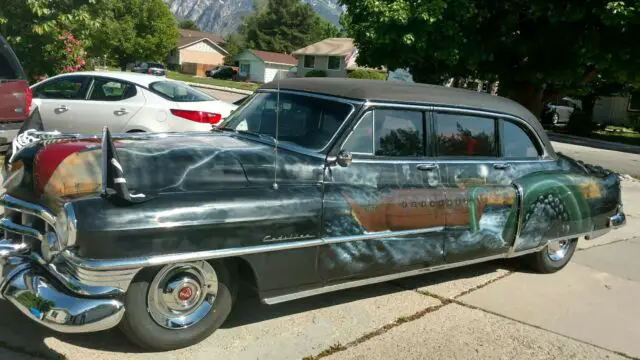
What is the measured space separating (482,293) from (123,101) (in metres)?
5.94

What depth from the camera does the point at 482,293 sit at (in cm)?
501

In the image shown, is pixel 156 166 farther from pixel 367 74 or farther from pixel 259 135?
pixel 367 74

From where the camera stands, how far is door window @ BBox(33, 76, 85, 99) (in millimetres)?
8844

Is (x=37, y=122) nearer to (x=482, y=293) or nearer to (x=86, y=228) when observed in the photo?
(x=86, y=228)

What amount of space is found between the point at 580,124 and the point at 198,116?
2257cm

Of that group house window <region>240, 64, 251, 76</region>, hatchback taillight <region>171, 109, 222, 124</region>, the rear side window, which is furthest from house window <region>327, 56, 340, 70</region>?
the rear side window

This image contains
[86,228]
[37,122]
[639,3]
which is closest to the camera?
[86,228]

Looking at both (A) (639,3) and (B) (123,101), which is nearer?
(B) (123,101)

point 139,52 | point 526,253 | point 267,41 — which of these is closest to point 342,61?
point 139,52

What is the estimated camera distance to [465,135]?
4820mm

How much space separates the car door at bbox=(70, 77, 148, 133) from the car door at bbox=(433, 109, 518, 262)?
5287 mm

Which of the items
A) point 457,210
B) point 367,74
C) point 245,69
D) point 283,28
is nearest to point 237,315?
point 457,210

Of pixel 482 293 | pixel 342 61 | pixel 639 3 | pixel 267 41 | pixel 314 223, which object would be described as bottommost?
pixel 482 293

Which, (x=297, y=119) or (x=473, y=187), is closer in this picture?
(x=297, y=119)
